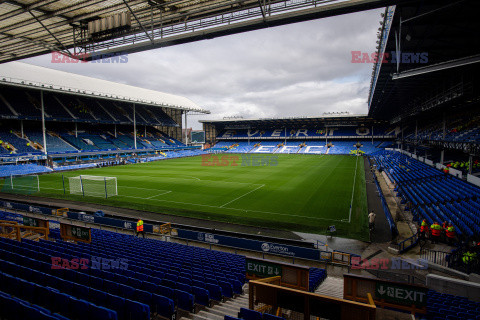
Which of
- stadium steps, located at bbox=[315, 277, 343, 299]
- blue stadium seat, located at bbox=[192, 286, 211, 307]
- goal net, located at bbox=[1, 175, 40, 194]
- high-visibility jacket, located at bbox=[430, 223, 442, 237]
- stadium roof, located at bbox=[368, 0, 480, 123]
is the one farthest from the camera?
goal net, located at bbox=[1, 175, 40, 194]

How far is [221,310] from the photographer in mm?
5539

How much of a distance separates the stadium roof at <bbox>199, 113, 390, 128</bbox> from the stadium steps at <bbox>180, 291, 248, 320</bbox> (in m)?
66.7

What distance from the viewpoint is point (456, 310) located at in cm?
560

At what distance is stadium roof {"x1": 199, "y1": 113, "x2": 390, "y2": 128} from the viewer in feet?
225

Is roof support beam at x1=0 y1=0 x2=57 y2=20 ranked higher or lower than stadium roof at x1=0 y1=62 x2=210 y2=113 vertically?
lower

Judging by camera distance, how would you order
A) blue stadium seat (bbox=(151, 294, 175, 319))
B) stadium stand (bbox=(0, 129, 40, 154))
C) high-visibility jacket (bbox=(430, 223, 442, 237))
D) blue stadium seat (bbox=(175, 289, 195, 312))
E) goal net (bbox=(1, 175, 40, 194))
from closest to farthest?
1. blue stadium seat (bbox=(151, 294, 175, 319))
2. blue stadium seat (bbox=(175, 289, 195, 312))
3. high-visibility jacket (bbox=(430, 223, 442, 237))
4. goal net (bbox=(1, 175, 40, 194))
5. stadium stand (bbox=(0, 129, 40, 154))

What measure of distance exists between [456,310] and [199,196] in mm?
19468

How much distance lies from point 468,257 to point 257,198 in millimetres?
14703

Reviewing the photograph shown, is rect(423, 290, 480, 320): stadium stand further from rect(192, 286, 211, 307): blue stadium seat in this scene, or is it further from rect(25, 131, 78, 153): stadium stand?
rect(25, 131, 78, 153): stadium stand

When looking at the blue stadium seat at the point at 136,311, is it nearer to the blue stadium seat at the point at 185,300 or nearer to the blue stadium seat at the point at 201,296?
the blue stadium seat at the point at 185,300

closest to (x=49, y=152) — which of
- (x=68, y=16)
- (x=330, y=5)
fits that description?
(x=68, y=16)

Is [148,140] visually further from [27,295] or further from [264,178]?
[27,295]

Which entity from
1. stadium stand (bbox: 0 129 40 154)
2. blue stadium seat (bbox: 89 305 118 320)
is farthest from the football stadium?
stadium stand (bbox: 0 129 40 154)

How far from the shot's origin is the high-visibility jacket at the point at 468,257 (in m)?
9.23
